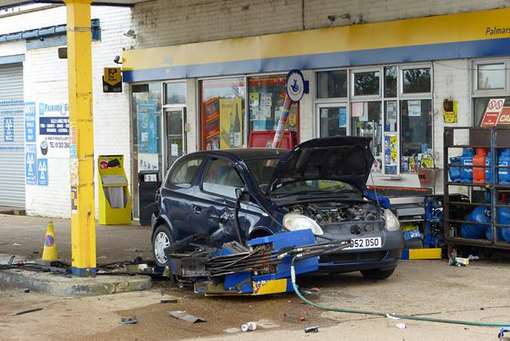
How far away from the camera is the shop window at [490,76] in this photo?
1318cm

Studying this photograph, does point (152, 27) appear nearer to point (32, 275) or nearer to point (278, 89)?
point (278, 89)

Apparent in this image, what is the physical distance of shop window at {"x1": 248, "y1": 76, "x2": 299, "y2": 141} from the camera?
16.4 metres

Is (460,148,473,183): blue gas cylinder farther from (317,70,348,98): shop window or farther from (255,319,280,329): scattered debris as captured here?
(255,319,280,329): scattered debris

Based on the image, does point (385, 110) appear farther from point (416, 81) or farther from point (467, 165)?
point (467, 165)

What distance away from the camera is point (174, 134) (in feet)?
62.2

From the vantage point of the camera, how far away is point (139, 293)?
33.7 ft

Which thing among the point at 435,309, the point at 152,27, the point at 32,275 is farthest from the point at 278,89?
the point at 435,309

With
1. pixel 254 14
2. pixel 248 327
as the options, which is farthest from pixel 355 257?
pixel 254 14

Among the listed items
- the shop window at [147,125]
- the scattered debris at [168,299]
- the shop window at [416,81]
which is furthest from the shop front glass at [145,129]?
the scattered debris at [168,299]

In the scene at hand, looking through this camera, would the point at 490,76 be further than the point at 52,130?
No

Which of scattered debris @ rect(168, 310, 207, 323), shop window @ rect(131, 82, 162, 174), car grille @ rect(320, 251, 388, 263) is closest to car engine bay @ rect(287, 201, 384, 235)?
car grille @ rect(320, 251, 388, 263)

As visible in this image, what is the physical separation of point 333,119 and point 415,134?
1881 mm

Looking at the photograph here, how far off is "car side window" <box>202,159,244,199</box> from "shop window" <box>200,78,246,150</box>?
6.21 m

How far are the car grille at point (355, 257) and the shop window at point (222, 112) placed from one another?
7635mm
